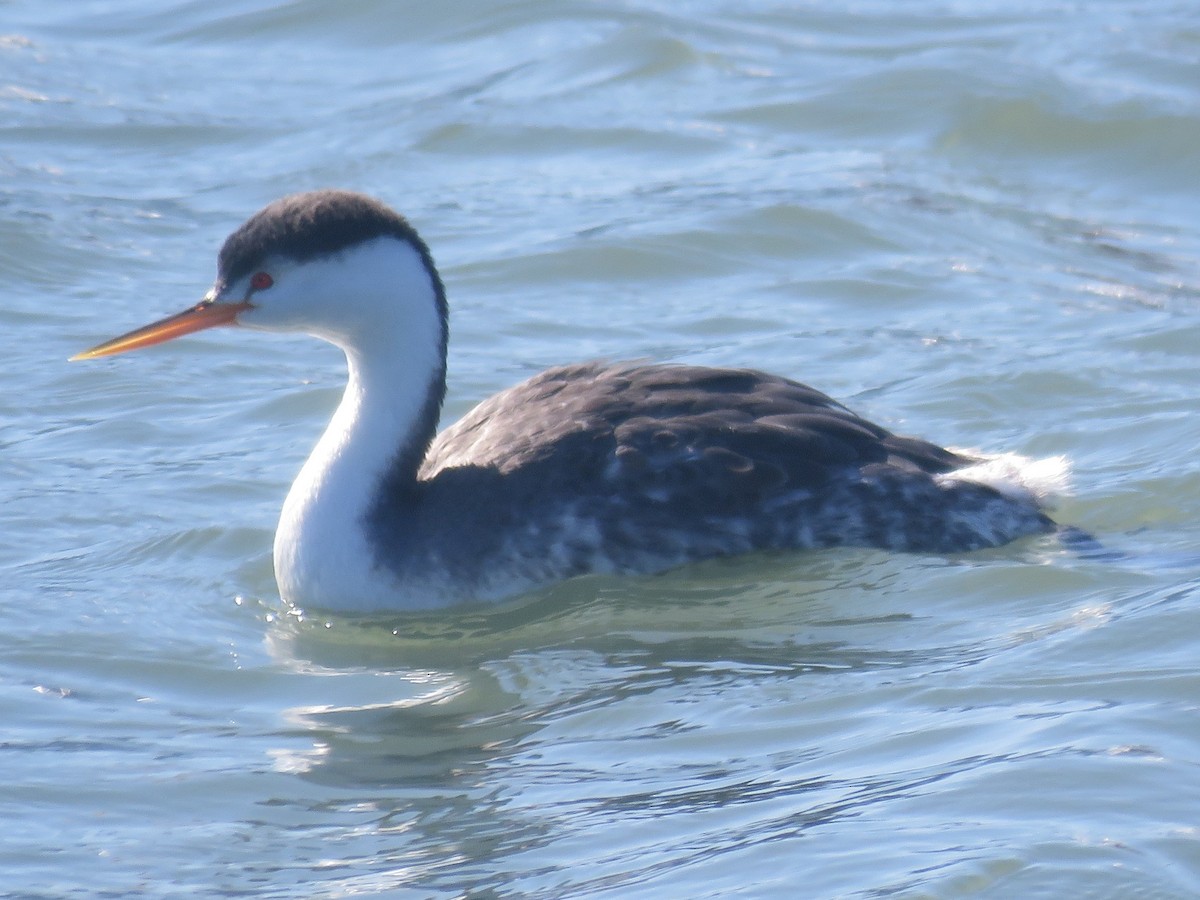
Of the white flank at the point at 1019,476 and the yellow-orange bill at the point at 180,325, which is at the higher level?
the yellow-orange bill at the point at 180,325

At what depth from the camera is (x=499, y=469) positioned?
7.68 metres

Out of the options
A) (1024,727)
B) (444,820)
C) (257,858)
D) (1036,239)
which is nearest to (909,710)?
(1024,727)

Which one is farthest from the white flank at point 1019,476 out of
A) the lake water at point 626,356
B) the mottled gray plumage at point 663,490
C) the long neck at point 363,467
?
the long neck at point 363,467

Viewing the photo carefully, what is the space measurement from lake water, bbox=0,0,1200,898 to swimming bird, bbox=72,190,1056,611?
185 mm

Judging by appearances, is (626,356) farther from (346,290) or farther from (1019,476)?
(346,290)

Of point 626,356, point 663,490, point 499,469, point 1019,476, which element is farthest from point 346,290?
point 626,356

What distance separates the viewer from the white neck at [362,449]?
25.0ft

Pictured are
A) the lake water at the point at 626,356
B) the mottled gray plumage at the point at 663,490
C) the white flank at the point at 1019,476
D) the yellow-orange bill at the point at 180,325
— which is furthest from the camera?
the white flank at the point at 1019,476

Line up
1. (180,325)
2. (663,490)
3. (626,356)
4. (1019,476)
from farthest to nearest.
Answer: (626,356), (1019,476), (180,325), (663,490)

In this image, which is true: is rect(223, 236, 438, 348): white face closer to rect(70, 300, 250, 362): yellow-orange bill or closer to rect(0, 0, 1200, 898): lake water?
rect(70, 300, 250, 362): yellow-orange bill

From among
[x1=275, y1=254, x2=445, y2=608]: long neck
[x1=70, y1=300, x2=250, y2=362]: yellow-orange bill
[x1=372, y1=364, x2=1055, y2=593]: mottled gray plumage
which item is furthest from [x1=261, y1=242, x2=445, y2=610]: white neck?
[x1=70, y1=300, x2=250, y2=362]: yellow-orange bill

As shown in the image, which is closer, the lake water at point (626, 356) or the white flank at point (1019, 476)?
the lake water at point (626, 356)

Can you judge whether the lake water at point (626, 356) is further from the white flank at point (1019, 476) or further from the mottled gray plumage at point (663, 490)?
the white flank at point (1019, 476)

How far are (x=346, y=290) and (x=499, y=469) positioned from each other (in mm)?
900
